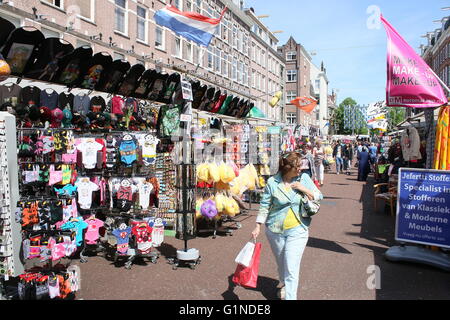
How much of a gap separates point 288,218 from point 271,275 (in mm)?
1635

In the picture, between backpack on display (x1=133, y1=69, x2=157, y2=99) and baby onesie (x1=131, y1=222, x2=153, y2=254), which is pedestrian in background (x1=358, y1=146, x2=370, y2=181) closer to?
backpack on display (x1=133, y1=69, x2=157, y2=99)

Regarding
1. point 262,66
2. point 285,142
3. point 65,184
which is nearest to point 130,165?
point 65,184

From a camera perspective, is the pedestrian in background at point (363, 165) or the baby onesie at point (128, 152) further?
the pedestrian in background at point (363, 165)

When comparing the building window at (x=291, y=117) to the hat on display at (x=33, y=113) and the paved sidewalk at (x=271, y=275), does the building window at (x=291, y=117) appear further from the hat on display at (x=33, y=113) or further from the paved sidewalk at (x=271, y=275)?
the hat on display at (x=33, y=113)

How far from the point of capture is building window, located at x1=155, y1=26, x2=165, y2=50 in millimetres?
21688

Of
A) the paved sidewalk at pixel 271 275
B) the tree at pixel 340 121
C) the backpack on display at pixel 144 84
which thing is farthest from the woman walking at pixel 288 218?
the tree at pixel 340 121

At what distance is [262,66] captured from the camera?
4584cm

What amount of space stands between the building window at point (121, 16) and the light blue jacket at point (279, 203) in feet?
55.5

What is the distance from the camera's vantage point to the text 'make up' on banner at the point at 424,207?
5.66 metres

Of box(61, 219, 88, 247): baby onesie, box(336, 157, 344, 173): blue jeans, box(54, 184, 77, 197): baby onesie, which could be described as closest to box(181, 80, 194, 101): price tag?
box(54, 184, 77, 197): baby onesie

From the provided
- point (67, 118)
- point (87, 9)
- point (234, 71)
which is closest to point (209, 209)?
point (67, 118)

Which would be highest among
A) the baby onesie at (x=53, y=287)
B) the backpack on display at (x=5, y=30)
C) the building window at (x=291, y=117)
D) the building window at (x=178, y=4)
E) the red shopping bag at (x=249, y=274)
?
the building window at (x=178, y=4)
